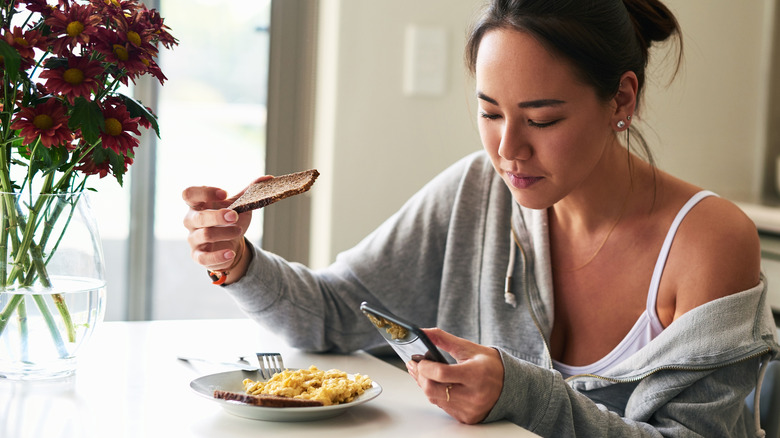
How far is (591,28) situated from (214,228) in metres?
0.60

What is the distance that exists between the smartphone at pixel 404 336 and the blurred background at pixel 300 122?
1.09 m

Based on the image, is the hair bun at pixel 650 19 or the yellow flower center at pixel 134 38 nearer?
the yellow flower center at pixel 134 38

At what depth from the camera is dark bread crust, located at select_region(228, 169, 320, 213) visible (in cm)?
101

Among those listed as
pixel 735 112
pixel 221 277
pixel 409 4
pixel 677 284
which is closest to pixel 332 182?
pixel 409 4

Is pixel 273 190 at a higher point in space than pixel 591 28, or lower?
lower

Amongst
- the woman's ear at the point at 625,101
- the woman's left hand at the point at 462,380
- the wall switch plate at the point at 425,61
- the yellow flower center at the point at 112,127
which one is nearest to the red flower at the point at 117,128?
the yellow flower center at the point at 112,127

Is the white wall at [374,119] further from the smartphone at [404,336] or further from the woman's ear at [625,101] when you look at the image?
the smartphone at [404,336]

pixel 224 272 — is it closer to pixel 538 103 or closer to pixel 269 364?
pixel 269 364

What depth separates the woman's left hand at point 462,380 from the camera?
2.89ft

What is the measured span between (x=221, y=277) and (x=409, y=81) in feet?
3.24

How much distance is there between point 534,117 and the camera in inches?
43.3

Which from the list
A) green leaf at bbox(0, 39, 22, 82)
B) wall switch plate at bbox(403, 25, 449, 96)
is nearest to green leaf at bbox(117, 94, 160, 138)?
green leaf at bbox(0, 39, 22, 82)

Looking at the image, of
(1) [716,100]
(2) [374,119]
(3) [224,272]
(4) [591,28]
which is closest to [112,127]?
(3) [224,272]

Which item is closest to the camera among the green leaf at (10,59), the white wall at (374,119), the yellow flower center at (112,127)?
the green leaf at (10,59)
